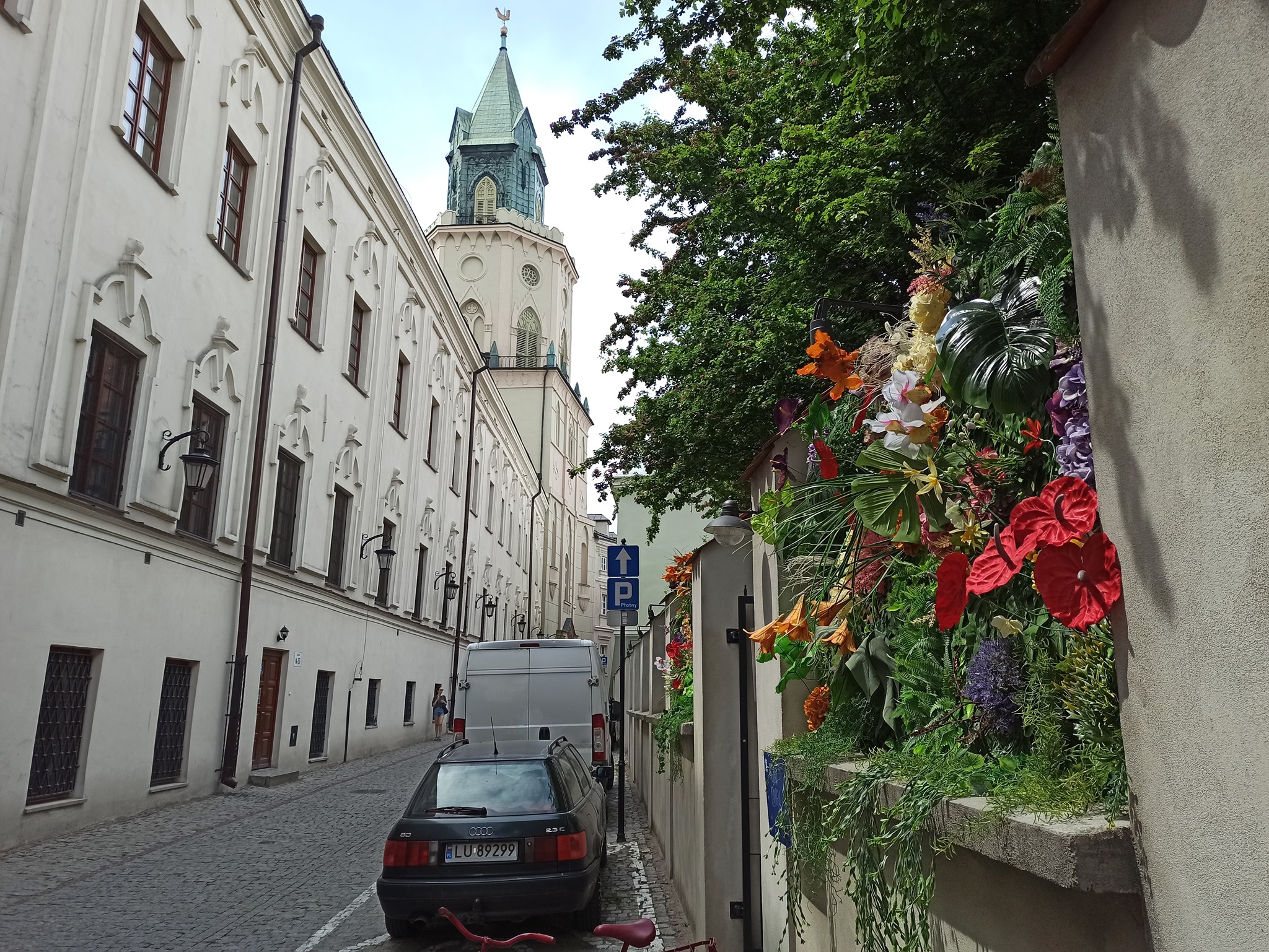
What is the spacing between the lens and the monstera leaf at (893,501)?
301 cm

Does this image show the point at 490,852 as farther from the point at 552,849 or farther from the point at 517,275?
the point at 517,275

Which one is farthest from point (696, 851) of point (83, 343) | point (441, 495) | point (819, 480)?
point (441, 495)

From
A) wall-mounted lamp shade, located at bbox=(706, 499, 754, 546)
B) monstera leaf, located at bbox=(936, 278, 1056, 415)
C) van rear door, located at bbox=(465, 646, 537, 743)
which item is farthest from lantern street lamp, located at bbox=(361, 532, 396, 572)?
monstera leaf, located at bbox=(936, 278, 1056, 415)

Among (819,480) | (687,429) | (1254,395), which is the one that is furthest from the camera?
(687,429)

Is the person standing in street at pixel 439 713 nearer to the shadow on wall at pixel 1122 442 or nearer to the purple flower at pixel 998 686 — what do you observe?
the purple flower at pixel 998 686

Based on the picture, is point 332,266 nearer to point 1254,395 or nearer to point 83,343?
point 83,343

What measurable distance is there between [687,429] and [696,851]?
756 centimetres

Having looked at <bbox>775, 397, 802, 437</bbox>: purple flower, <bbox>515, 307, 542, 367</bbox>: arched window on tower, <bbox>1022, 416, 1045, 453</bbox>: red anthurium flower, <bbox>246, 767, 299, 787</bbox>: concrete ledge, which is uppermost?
<bbox>515, 307, 542, 367</bbox>: arched window on tower

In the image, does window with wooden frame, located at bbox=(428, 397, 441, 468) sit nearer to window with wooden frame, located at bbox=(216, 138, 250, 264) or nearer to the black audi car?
window with wooden frame, located at bbox=(216, 138, 250, 264)

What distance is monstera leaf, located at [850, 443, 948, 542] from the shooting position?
3.01 m

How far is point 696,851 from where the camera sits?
6594 mm

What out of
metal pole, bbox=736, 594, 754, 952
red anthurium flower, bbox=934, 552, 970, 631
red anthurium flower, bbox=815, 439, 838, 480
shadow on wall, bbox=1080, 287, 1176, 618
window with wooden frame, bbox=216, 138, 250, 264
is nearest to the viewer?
shadow on wall, bbox=1080, 287, 1176, 618

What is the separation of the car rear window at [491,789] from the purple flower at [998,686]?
5.17 metres

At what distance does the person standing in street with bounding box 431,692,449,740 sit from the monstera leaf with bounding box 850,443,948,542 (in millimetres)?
29223
